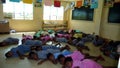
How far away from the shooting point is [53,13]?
7.89 m

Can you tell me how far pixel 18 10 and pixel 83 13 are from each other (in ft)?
11.5

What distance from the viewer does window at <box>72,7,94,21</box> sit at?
6441 millimetres

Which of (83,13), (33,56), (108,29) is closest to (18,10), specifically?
(83,13)

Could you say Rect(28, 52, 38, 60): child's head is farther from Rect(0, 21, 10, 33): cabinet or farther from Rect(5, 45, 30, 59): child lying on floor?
Rect(0, 21, 10, 33): cabinet

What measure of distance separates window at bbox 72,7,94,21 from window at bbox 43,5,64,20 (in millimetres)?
986

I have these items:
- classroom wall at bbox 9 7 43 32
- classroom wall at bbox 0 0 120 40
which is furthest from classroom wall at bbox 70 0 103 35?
classroom wall at bbox 9 7 43 32

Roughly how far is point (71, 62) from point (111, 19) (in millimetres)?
3705

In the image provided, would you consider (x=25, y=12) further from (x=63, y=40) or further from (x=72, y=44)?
(x=72, y=44)

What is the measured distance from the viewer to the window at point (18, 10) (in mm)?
6473

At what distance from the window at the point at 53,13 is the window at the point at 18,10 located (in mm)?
930

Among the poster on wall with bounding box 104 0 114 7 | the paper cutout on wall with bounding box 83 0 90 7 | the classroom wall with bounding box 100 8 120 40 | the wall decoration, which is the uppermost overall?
the paper cutout on wall with bounding box 83 0 90 7

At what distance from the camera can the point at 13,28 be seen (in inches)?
264

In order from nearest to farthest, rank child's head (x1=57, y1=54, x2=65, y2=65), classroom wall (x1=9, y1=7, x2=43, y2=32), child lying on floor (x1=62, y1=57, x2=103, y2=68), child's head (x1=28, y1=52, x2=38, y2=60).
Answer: child lying on floor (x1=62, y1=57, x2=103, y2=68), child's head (x1=57, y1=54, x2=65, y2=65), child's head (x1=28, y1=52, x2=38, y2=60), classroom wall (x1=9, y1=7, x2=43, y2=32)

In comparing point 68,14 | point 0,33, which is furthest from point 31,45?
point 68,14
